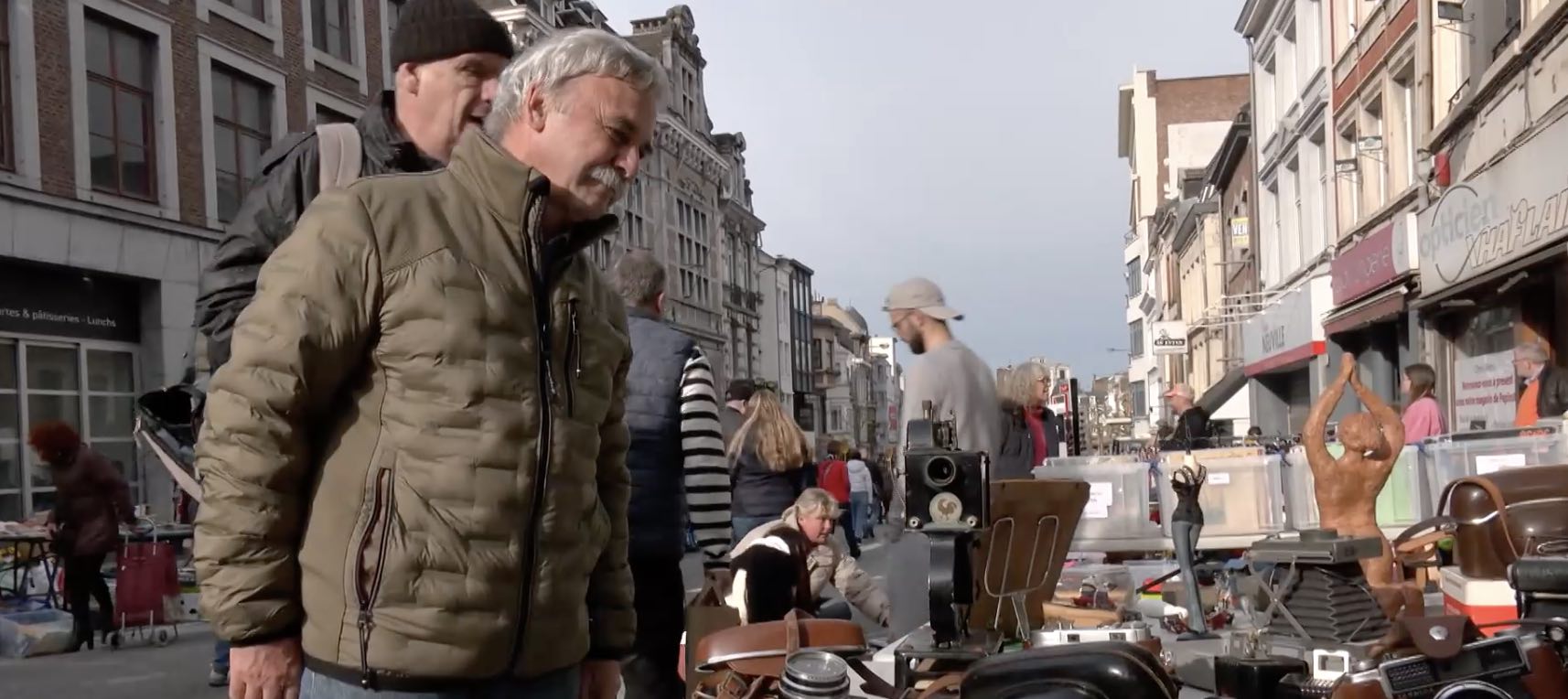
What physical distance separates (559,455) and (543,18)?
41.7 metres

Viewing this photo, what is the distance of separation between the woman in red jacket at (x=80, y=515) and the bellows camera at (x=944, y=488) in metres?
8.55

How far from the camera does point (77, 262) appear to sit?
18.1m

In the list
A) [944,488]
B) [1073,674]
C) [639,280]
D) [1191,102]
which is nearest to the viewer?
[1073,674]

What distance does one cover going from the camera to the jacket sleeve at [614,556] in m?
2.54

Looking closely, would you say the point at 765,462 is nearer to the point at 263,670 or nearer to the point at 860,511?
the point at 263,670

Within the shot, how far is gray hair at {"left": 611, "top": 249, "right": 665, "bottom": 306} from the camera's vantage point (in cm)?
523

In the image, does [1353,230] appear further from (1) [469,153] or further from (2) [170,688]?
(1) [469,153]

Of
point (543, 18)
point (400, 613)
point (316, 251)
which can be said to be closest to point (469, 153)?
point (316, 251)

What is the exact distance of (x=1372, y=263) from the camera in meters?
18.9

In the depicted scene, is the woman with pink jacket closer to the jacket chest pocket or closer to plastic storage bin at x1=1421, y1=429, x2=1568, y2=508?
plastic storage bin at x1=1421, y1=429, x2=1568, y2=508

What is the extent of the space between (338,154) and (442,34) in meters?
0.35

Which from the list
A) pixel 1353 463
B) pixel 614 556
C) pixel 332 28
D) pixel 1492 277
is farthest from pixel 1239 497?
pixel 332 28

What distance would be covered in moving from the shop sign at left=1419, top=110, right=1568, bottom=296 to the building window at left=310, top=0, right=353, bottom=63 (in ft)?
62.9

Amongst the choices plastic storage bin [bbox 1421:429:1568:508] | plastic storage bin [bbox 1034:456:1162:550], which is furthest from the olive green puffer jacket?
plastic storage bin [bbox 1034:456:1162:550]
